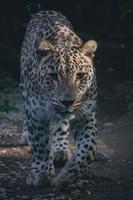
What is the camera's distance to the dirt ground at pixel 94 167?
6938 millimetres

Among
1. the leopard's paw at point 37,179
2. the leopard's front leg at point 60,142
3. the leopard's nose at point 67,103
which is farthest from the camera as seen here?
the leopard's front leg at point 60,142

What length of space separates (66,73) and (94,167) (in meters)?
1.54

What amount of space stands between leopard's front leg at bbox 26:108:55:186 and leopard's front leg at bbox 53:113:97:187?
179 millimetres

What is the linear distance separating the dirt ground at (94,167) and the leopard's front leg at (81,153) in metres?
0.09

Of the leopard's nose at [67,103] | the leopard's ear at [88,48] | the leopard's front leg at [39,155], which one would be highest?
the leopard's ear at [88,48]

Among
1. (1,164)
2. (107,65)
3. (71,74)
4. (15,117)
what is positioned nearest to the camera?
(71,74)

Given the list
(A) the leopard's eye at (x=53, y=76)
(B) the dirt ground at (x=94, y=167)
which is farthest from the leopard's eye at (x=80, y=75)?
(B) the dirt ground at (x=94, y=167)

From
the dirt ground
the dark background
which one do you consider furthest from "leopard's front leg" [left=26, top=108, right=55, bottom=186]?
the dark background

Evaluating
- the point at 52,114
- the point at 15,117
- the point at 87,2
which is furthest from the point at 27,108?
the point at 87,2

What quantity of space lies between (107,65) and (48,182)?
6250mm

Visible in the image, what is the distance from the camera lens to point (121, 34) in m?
13.6

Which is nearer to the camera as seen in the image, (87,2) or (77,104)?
(77,104)

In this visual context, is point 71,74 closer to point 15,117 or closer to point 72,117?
point 72,117

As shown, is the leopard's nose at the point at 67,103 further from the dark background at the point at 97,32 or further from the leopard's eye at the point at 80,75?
the dark background at the point at 97,32
